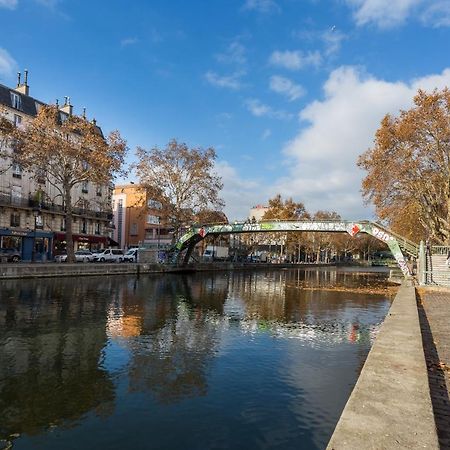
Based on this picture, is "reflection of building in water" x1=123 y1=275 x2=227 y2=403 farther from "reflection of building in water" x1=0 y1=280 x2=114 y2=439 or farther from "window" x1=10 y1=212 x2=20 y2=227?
"window" x1=10 y1=212 x2=20 y2=227

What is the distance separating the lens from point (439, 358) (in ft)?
26.6

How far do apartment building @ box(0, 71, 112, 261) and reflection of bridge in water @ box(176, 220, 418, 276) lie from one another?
11.0 meters

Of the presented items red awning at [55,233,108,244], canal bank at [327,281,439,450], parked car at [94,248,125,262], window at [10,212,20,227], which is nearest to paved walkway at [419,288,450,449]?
canal bank at [327,281,439,450]

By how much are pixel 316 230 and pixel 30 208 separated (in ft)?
101

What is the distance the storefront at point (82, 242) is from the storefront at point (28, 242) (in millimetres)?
1355

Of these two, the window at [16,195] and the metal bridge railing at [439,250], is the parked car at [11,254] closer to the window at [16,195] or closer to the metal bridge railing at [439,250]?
the window at [16,195]

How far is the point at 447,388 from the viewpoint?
20.7 feet

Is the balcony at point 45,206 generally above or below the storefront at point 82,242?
above

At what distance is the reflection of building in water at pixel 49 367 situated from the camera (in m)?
6.64

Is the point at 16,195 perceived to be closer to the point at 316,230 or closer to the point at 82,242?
the point at 82,242

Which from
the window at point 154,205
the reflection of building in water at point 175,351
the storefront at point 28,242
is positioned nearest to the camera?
the reflection of building in water at point 175,351

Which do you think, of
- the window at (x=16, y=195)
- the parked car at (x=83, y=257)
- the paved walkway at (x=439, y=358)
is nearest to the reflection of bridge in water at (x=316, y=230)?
the parked car at (x=83, y=257)

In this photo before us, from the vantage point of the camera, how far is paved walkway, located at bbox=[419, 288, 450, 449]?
16.9 feet

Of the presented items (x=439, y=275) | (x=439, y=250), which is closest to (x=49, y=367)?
(x=439, y=275)
